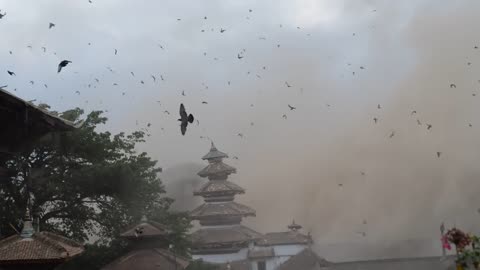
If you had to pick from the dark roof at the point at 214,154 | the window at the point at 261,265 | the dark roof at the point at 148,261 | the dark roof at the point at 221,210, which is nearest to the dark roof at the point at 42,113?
the dark roof at the point at 148,261

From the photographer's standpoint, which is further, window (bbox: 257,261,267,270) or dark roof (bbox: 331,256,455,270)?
window (bbox: 257,261,267,270)

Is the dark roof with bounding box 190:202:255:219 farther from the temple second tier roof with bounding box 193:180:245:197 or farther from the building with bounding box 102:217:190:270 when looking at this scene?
the building with bounding box 102:217:190:270

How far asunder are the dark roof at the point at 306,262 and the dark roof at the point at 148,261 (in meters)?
21.0

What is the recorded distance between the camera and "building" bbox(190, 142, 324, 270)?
135ft

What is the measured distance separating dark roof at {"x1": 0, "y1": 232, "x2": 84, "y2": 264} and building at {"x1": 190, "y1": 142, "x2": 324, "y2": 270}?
88.8 feet

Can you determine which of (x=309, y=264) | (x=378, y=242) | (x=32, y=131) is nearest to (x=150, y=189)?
(x=32, y=131)

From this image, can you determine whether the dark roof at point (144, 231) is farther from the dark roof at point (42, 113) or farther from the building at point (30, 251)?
the building at point (30, 251)

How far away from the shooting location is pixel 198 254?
41.5 m

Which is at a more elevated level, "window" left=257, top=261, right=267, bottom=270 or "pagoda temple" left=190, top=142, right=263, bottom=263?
"pagoda temple" left=190, top=142, right=263, bottom=263

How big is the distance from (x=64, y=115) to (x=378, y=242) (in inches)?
1061

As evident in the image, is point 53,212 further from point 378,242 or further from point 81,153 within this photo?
point 378,242

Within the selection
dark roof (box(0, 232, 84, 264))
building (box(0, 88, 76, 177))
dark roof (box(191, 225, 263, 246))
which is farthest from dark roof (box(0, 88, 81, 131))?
dark roof (box(191, 225, 263, 246))

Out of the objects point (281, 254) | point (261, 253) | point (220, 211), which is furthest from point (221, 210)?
point (281, 254)

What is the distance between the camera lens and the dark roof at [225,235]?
4088 cm
